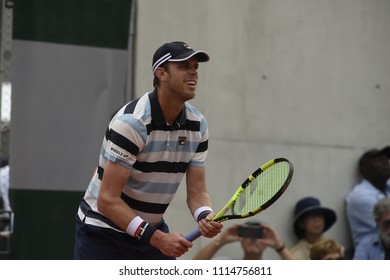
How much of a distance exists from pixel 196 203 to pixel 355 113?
4290 mm

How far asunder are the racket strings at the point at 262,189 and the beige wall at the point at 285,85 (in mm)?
3133

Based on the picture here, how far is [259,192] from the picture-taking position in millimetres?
5941

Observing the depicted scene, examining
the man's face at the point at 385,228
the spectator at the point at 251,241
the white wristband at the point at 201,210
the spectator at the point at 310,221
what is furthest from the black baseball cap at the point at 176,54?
the spectator at the point at 310,221

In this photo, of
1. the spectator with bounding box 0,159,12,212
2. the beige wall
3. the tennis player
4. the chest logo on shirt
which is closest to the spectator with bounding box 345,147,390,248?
the beige wall

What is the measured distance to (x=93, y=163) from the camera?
882cm

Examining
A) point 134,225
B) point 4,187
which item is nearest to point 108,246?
point 134,225

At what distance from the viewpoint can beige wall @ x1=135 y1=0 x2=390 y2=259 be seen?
9.30 m

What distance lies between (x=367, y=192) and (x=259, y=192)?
4035 mm

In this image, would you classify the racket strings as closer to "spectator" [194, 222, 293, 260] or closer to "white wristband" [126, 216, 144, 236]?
"white wristband" [126, 216, 144, 236]

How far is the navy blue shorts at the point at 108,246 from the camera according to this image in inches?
242

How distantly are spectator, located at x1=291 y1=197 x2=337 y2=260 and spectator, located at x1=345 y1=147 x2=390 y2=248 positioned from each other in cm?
25

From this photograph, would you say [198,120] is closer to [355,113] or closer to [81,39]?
[81,39]

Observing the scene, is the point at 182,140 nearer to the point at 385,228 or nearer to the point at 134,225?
the point at 134,225

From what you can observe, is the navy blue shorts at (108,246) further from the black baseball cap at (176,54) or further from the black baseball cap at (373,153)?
the black baseball cap at (373,153)
